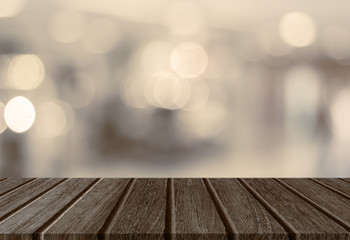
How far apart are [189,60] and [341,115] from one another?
4.02 ft

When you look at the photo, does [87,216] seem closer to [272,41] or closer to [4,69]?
[4,69]

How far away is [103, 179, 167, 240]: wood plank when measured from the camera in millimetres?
585

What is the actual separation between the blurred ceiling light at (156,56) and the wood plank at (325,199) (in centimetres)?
210

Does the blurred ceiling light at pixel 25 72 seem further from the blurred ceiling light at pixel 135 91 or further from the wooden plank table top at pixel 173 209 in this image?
the wooden plank table top at pixel 173 209

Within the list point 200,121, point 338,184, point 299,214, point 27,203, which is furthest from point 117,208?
point 200,121

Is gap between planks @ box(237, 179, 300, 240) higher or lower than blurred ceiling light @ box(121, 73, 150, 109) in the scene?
Answer: lower

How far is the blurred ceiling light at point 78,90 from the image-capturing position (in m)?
2.96

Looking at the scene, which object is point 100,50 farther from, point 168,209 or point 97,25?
point 168,209

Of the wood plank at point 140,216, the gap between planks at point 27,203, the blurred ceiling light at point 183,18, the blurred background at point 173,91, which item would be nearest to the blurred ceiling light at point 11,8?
the blurred background at point 173,91

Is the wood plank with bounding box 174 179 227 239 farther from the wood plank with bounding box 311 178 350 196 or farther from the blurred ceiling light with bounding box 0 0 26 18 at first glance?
the blurred ceiling light with bounding box 0 0 26 18

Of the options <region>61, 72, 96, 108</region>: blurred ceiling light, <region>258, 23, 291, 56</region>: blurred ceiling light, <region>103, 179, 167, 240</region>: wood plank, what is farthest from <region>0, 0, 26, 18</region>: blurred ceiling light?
<region>103, 179, 167, 240</region>: wood plank

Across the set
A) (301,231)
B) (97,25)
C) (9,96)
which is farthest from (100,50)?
(301,231)

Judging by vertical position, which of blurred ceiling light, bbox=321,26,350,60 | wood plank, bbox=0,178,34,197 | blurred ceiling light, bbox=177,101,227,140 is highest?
blurred ceiling light, bbox=321,26,350,60

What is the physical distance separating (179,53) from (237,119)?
2.22ft
